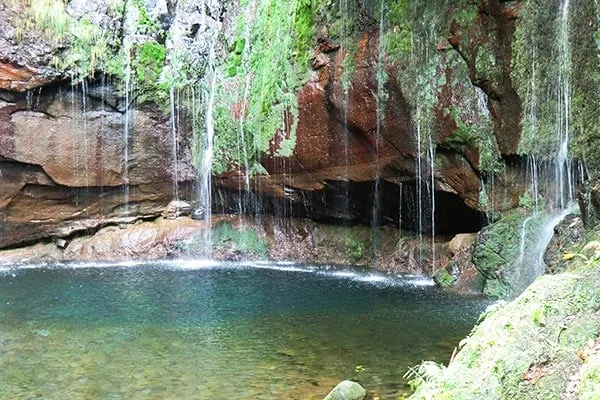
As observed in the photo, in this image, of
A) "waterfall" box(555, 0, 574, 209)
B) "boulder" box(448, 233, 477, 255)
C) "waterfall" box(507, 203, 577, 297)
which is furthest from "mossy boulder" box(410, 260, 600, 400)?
"boulder" box(448, 233, 477, 255)

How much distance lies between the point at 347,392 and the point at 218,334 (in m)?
3.51

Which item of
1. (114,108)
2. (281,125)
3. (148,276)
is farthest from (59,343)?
(114,108)

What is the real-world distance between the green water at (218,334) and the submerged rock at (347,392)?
1.03ft

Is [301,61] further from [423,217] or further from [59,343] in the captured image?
[59,343]

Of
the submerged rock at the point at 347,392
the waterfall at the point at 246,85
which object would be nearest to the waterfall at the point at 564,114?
the submerged rock at the point at 347,392

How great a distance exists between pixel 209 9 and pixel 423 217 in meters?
9.32

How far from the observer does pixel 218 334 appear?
9570 millimetres

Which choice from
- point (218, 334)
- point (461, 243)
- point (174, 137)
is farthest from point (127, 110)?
point (218, 334)

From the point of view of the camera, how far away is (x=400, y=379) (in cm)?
729

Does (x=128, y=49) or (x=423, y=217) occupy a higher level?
(x=128, y=49)

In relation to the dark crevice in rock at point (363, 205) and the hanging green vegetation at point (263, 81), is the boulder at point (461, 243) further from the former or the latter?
the hanging green vegetation at point (263, 81)

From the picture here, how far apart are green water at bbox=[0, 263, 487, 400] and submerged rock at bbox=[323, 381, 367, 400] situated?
313 mm

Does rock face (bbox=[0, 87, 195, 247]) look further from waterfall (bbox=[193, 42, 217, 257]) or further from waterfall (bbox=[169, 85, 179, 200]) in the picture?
waterfall (bbox=[193, 42, 217, 257])

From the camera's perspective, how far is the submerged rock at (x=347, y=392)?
6.48 m
